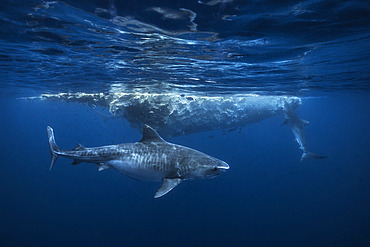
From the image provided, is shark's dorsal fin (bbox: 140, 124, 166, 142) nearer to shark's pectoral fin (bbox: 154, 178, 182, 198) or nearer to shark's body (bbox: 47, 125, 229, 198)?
shark's body (bbox: 47, 125, 229, 198)

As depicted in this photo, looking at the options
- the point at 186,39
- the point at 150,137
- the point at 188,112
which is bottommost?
the point at 150,137

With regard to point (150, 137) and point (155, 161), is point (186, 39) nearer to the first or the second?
point (150, 137)

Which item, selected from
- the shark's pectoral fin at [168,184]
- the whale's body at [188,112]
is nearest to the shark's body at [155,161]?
the shark's pectoral fin at [168,184]

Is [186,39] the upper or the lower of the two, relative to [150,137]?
upper

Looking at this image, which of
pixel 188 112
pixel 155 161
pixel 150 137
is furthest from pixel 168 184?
pixel 188 112

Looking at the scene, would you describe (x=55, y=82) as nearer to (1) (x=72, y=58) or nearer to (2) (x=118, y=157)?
(1) (x=72, y=58)

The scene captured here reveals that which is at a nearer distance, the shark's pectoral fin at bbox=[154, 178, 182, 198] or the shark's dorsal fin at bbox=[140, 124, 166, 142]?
the shark's pectoral fin at bbox=[154, 178, 182, 198]

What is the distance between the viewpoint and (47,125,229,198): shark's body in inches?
235

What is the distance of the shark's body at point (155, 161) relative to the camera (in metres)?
5.96

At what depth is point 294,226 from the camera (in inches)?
1158

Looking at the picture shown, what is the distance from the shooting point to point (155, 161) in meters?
6.21

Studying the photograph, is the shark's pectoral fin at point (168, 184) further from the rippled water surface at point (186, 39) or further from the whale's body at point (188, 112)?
the whale's body at point (188, 112)

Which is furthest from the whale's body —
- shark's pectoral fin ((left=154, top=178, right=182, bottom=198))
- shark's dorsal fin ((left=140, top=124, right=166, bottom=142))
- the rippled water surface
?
shark's pectoral fin ((left=154, top=178, right=182, bottom=198))

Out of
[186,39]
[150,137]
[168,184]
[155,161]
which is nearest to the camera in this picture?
[168,184]
